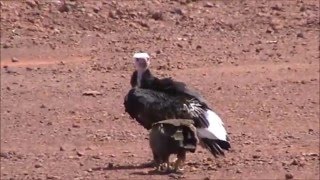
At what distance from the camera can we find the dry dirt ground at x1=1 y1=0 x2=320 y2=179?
406 inches

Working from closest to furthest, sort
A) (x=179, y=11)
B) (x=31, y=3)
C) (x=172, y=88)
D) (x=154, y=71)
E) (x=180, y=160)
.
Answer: (x=180, y=160) → (x=172, y=88) → (x=154, y=71) → (x=31, y=3) → (x=179, y=11)

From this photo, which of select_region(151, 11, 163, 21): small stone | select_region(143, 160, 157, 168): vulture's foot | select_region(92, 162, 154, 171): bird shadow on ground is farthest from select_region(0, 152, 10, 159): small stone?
select_region(151, 11, 163, 21): small stone

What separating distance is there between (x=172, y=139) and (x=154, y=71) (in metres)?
4.79

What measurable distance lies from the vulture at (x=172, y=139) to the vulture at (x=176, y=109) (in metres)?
0.08

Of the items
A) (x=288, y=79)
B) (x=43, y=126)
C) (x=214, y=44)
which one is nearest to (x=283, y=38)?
(x=214, y=44)

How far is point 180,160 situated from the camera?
9.76m

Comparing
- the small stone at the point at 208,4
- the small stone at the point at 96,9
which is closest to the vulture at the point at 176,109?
the small stone at the point at 96,9

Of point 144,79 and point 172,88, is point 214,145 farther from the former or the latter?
point 144,79

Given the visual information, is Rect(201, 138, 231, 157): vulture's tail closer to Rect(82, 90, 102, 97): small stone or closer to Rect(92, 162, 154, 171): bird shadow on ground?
Rect(92, 162, 154, 171): bird shadow on ground

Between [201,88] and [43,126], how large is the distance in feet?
7.58

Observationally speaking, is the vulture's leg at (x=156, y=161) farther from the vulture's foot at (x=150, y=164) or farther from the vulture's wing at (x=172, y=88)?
the vulture's wing at (x=172, y=88)

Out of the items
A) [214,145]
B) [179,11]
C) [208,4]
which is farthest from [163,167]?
[208,4]

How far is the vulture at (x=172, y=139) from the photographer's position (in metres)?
9.48

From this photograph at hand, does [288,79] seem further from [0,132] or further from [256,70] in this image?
[0,132]
